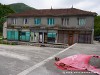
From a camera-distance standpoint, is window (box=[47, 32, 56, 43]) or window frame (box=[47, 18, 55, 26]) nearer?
window (box=[47, 32, 56, 43])

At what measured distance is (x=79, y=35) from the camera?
117 ft

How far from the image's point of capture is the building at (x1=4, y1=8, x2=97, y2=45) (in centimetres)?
3509

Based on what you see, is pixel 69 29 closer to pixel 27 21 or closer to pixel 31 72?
pixel 27 21

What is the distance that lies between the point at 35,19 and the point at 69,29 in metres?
7.79

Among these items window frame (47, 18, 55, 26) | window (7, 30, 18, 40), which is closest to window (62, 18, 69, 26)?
window frame (47, 18, 55, 26)

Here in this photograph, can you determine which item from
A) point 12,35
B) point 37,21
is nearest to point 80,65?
point 37,21

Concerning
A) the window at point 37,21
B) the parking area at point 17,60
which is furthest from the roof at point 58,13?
the parking area at point 17,60

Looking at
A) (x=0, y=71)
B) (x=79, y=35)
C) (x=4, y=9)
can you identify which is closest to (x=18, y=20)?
(x=79, y=35)

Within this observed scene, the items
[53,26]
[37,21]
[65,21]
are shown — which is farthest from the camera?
[37,21]

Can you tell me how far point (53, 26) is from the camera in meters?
37.7

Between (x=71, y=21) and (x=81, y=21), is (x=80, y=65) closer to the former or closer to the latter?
(x=81, y=21)

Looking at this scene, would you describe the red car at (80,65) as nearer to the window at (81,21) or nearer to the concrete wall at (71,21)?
the concrete wall at (71,21)

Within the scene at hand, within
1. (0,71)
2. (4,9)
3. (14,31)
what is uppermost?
(4,9)

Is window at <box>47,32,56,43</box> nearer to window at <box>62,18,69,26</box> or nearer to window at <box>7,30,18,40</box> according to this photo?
window at <box>62,18,69,26</box>
